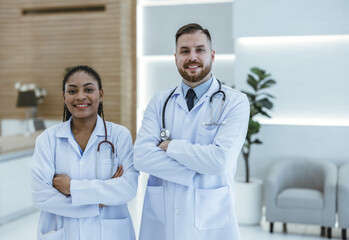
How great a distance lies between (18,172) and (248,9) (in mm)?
3519

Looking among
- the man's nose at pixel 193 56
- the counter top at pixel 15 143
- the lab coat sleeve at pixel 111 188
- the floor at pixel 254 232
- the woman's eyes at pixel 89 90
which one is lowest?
the floor at pixel 254 232

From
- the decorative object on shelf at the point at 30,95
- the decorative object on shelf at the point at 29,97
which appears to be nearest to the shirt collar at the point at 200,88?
the decorative object on shelf at the point at 29,97

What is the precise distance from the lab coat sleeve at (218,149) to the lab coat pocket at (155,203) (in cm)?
20

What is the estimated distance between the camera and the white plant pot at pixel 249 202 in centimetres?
522

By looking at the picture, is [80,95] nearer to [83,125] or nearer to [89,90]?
[89,90]

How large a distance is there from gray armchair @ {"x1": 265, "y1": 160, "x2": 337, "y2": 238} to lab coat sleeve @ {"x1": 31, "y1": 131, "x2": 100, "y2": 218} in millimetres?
3215

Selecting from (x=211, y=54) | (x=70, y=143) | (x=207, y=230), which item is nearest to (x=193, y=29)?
(x=211, y=54)

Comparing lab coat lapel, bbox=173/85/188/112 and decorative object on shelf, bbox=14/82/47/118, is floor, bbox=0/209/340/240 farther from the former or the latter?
lab coat lapel, bbox=173/85/188/112

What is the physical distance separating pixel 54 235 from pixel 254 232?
3.37m

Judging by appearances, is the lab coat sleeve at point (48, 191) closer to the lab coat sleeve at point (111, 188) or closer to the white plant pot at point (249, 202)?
the lab coat sleeve at point (111, 188)

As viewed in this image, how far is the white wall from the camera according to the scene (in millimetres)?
5578

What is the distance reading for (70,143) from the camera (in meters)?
2.15

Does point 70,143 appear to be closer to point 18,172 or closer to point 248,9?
point 18,172

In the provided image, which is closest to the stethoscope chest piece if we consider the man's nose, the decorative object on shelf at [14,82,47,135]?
the man's nose
